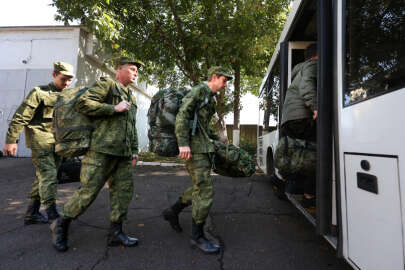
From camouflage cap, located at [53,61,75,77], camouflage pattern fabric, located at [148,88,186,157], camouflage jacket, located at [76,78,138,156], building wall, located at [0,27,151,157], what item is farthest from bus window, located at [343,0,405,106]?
building wall, located at [0,27,151,157]

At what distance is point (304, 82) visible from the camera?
2.43 m

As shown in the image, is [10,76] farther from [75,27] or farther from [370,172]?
[370,172]

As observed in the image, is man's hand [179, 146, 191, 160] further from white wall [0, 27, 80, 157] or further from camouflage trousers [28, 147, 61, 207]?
white wall [0, 27, 80, 157]

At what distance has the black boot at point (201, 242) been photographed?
7.59 feet

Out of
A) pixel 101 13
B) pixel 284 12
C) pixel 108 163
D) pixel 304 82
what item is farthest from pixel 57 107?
pixel 284 12

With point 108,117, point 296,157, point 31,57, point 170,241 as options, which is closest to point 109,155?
point 108,117

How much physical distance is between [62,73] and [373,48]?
3.17 metres

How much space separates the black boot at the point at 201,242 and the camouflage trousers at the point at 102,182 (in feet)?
2.45

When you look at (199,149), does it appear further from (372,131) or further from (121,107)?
(372,131)

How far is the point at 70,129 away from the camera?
2252 mm

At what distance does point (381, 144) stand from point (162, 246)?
6.91 feet

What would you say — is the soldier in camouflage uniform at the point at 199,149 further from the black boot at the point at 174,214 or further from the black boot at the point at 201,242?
the black boot at the point at 174,214

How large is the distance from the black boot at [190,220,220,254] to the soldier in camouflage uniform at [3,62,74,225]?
5.69 feet

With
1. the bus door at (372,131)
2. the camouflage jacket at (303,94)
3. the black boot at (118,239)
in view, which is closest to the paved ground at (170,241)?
the black boot at (118,239)
